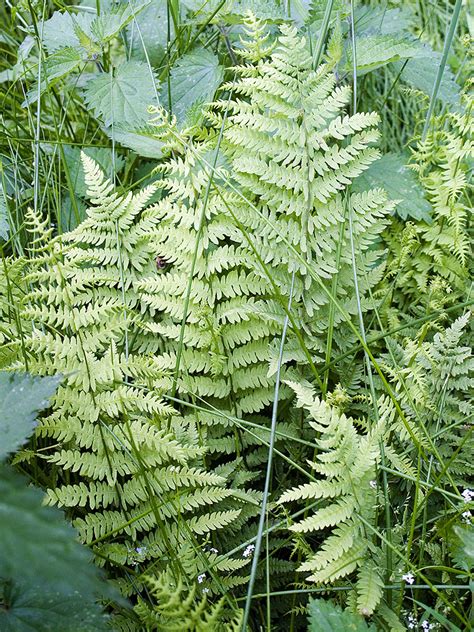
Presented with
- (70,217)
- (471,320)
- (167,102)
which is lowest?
(471,320)

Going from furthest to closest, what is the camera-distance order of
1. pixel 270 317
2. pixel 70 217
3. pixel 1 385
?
pixel 70 217 < pixel 270 317 < pixel 1 385

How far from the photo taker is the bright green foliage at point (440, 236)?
6.42 ft

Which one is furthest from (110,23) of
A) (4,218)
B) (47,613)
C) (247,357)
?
(47,613)

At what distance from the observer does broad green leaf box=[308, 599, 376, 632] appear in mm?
1184

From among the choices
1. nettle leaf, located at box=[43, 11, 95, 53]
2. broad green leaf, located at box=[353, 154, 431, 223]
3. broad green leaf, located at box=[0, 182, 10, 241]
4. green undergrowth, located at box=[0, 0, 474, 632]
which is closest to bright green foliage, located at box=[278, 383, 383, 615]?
green undergrowth, located at box=[0, 0, 474, 632]

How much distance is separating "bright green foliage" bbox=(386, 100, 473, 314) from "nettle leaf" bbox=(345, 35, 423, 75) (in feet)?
0.84

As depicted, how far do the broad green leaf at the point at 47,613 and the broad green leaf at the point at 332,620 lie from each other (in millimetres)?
387

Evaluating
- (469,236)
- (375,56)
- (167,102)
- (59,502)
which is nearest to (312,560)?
(59,502)

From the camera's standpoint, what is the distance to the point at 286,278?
1735 mm

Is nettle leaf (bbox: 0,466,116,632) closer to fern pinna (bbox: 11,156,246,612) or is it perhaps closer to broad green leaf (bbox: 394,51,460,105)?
fern pinna (bbox: 11,156,246,612)

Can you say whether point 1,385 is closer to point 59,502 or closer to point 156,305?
point 59,502

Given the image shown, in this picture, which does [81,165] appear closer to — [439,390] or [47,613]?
[439,390]

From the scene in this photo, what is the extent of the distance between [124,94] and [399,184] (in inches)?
37.1

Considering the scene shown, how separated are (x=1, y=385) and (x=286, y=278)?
822 mm
